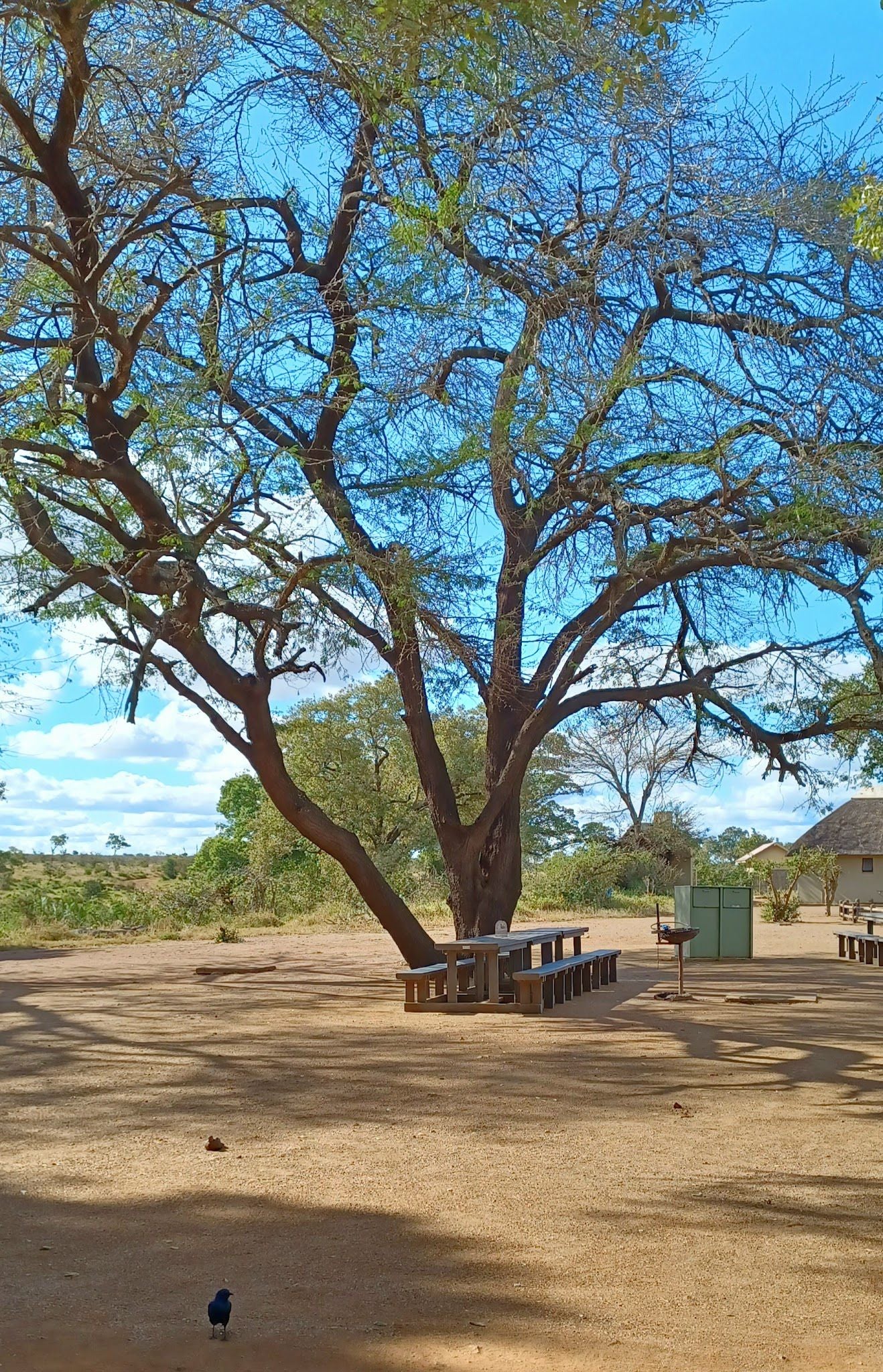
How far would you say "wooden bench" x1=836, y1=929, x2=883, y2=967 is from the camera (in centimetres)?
1822

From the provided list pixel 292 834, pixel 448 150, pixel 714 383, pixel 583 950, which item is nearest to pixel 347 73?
pixel 448 150

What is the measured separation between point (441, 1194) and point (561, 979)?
7.87 metres

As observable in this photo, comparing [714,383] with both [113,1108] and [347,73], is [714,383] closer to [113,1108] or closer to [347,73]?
[347,73]

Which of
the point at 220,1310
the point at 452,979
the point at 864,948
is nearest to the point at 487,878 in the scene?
the point at 452,979

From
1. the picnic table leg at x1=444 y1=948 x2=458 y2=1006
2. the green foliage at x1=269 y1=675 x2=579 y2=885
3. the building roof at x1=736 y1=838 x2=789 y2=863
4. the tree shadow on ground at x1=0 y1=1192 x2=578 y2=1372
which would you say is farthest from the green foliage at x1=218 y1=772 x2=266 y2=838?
the tree shadow on ground at x1=0 y1=1192 x2=578 y2=1372

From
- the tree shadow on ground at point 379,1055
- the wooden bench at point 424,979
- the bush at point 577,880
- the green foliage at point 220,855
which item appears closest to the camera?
the tree shadow on ground at point 379,1055

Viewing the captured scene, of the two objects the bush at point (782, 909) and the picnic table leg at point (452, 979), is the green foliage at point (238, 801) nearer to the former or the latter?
the bush at point (782, 909)

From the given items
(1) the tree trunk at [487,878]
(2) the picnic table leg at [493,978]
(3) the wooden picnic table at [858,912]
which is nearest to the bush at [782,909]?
(3) the wooden picnic table at [858,912]

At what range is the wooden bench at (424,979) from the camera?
11758mm

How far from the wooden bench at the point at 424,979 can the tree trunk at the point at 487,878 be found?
0.93m

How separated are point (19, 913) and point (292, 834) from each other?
34.2 feet

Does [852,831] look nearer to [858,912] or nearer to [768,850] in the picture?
[768,850]

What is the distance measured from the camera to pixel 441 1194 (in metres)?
5.29

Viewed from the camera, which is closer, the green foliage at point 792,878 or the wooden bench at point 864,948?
the wooden bench at point 864,948
